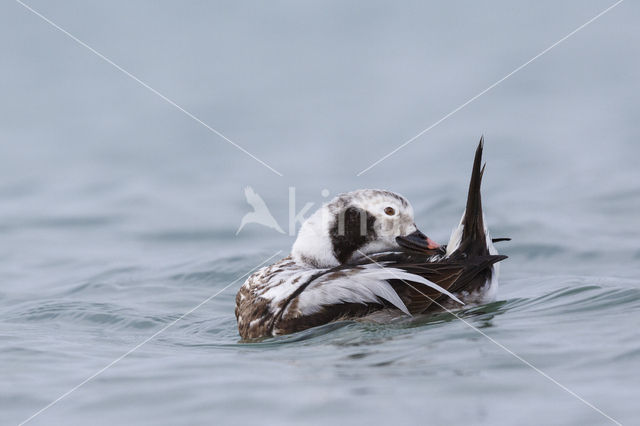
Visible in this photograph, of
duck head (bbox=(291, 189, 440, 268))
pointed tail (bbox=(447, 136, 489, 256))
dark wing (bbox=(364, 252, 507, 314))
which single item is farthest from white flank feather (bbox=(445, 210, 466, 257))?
duck head (bbox=(291, 189, 440, 268))

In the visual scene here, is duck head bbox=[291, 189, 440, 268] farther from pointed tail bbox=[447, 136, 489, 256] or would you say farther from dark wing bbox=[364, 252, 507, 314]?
dark wing bbox=[364, 252, 507, 314]

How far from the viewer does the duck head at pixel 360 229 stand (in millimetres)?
6273

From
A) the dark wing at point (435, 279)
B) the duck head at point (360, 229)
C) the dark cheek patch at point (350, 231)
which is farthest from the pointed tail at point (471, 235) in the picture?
the dark cheek patch at point (350, 231)

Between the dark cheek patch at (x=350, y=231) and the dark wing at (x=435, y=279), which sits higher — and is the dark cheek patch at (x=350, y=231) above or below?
above

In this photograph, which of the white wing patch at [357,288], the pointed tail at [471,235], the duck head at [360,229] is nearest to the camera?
the white wing patch at [357,288]

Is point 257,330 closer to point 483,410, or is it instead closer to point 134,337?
point 134,337

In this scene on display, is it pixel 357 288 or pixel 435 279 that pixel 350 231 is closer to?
pixel 357 288

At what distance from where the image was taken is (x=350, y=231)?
6316 millimetres

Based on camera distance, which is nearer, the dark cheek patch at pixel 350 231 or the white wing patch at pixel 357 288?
the white wing patch at pixel 357 288

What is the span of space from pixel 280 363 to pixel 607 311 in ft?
6.37

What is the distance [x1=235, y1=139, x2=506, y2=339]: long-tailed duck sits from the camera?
18.4ft

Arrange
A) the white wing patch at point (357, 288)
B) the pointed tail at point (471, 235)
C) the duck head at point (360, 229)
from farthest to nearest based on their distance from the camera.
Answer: the duck head at point (360, 229)
the pointed tail at point (471, 235)
the white wing patch at point (357, 288)

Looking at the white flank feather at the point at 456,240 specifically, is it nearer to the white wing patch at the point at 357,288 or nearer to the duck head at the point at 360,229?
the duck head at the point at 360,229

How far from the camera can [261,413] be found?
13.9 ft
